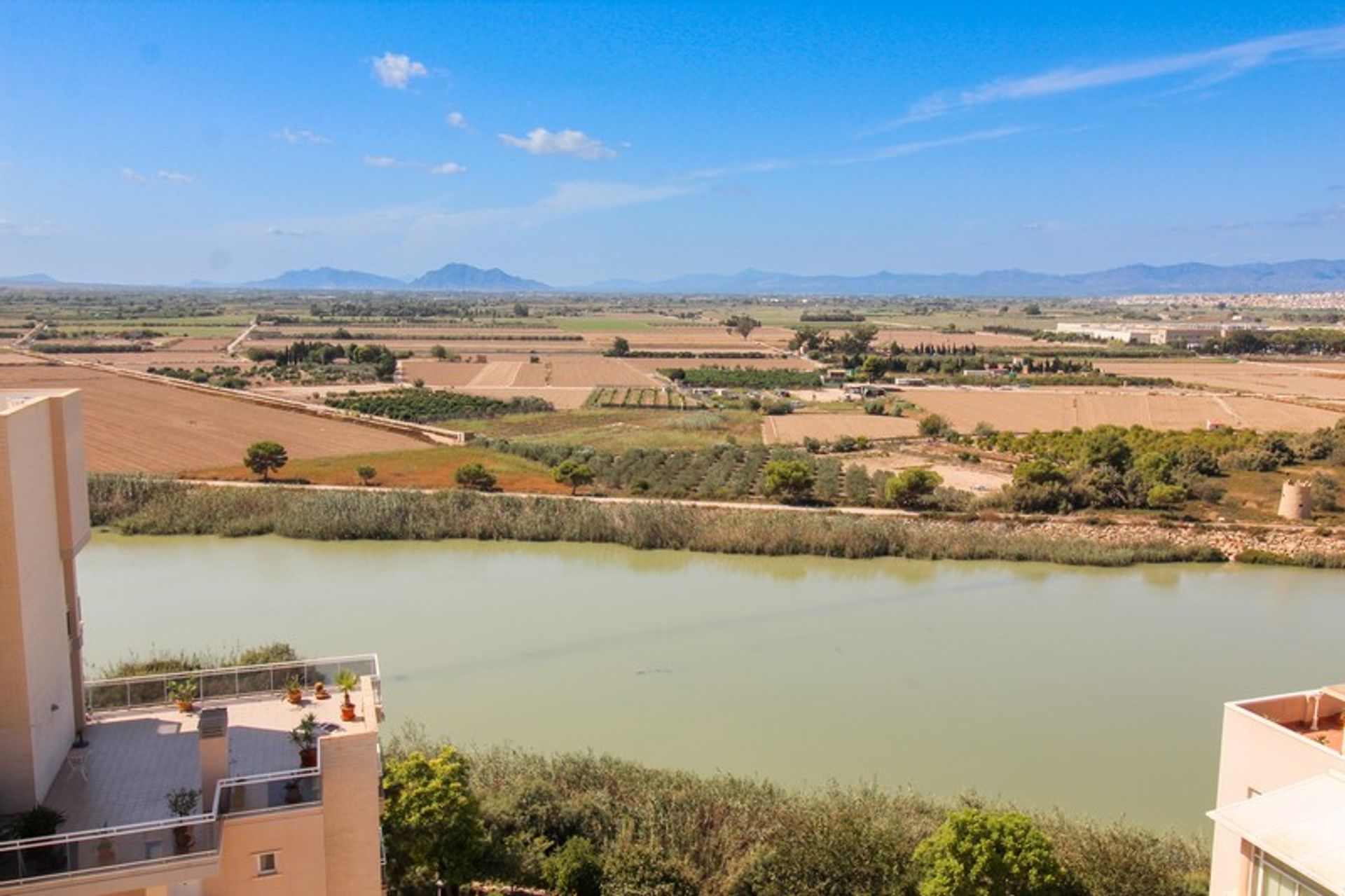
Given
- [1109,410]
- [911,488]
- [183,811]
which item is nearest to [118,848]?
[183,811]

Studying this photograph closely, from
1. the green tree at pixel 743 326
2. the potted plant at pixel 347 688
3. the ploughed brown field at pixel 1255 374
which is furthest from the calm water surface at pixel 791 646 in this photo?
the green tree at pixel 743 326

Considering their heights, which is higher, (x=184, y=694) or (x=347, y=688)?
(x=347, y=688)

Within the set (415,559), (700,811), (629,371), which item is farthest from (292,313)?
(700,811)

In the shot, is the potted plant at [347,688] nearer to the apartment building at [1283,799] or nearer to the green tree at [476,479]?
the apartment building at [1283,799]

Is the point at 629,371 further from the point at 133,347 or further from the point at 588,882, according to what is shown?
the point at 588,882

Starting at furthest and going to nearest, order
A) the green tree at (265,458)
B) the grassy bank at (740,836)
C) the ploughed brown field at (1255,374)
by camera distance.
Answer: the ploughed brown field at (1255,374)
the green tree at (265,458)
the grassy bank at (740,836)

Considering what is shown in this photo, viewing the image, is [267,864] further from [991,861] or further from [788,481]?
[788,481]

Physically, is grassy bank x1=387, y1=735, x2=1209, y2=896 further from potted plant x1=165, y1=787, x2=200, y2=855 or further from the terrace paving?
potted plant x1=165, y1=787, x2=200, y2=855
